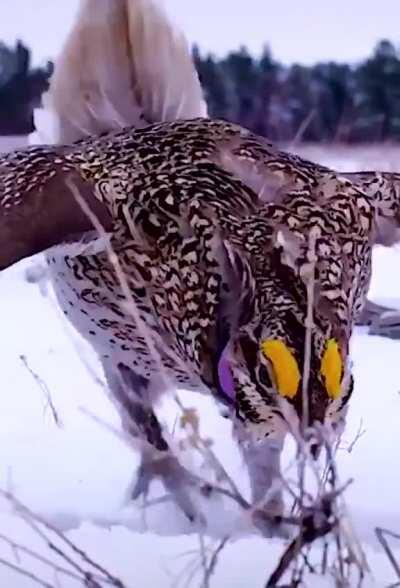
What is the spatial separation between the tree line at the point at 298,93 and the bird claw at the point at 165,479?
47 centimetres

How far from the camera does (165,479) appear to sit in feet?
5.67

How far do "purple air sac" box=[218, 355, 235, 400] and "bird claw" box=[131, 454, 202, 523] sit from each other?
34 centimetres

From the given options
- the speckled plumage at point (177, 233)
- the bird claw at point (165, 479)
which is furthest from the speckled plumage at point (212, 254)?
the bird claw at point (165, 479)

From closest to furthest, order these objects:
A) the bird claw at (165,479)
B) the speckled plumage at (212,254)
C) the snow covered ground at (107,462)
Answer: the speckled plumage at (212,254), the snow covered ground at (107,462), the bird claw at (165,479)

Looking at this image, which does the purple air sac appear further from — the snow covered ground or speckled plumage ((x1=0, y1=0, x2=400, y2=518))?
the snow covered ground

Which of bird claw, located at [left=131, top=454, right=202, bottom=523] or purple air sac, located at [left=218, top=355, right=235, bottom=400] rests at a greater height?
purple air sac, located at [left=218, top=355, right=235, bottom=400]

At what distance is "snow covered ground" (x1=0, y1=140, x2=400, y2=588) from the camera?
1.42 meters

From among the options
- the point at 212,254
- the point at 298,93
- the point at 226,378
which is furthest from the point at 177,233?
the point at 298,93

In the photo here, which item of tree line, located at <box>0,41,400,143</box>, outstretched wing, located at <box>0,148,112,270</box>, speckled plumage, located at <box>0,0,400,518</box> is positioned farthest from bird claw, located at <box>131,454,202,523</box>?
tree line, located at <box>0,41,400,143</box>

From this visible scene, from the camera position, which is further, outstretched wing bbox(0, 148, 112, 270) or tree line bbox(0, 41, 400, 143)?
tree line bbox(0, 41, 400, 143)

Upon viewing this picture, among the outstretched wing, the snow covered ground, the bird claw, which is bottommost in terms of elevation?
the bird claw

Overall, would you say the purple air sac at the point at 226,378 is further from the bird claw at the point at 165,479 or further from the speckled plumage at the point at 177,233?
the bird claw at the point at 165,479

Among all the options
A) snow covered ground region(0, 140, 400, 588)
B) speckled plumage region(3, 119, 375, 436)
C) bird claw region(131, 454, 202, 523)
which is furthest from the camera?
bird claw region(131, 454, 202, 523)

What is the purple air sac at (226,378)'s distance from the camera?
4.24 feet
